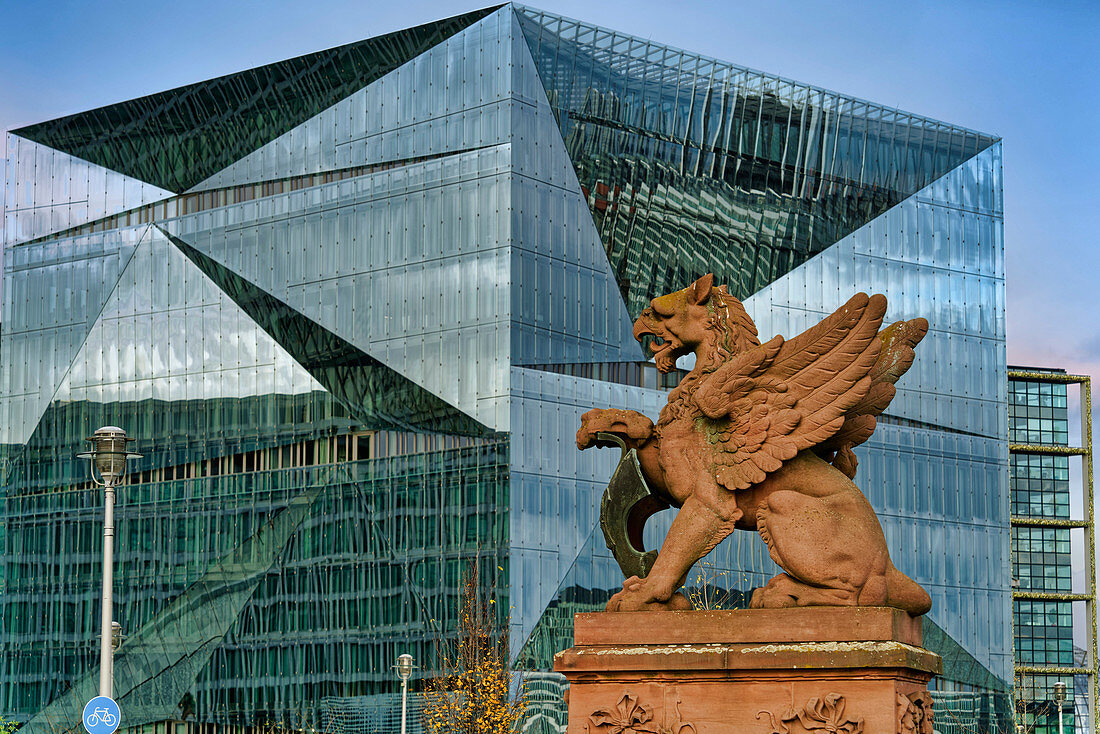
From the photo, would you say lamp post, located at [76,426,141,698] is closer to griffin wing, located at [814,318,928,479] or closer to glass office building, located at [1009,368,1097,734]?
griffin wing, located at [814,318,928,479]

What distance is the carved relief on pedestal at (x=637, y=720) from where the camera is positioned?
1359 centimetres

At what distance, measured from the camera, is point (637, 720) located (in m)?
13.6

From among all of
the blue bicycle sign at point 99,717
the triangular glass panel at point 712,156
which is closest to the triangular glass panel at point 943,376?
the triangular glass panel at point 712,156

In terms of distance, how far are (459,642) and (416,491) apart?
5206 mm

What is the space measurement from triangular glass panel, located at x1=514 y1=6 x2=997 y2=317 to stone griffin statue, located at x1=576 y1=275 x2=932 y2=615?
4179 cm

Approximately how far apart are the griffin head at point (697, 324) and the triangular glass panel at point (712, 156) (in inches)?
1626

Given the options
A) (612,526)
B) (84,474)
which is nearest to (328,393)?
(84,474)

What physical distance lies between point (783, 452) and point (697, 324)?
52.2 inches

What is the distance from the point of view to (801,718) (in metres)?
13.3

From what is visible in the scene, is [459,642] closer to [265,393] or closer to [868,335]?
[265,393]

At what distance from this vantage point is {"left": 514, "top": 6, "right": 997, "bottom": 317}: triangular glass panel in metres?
55.9

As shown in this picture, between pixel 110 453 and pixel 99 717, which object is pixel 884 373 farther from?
pixel 110 453

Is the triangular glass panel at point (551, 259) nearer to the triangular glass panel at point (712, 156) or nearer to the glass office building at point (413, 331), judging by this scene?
the glass office building at point (413, 331)

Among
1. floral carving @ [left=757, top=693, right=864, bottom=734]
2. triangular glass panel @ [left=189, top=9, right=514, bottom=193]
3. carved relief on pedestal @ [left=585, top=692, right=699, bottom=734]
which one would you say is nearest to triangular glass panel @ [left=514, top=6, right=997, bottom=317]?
triangular glass panel @ [left=189, top=9, right=514, bottom=193]
